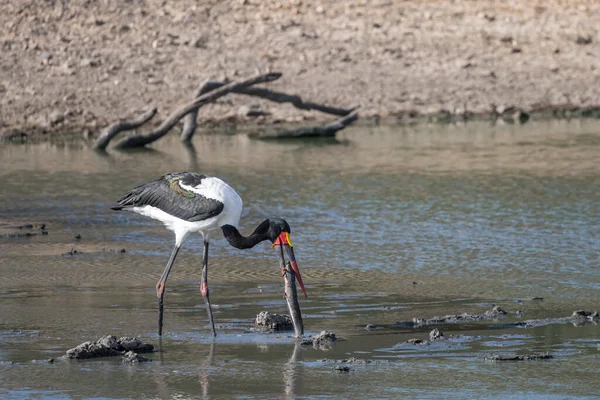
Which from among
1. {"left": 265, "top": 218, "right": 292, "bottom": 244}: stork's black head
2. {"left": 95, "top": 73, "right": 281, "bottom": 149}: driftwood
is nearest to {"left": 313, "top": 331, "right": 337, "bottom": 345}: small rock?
{"left": 265, "top": 218, "right": 292, "bottom": 244}: stork's black head

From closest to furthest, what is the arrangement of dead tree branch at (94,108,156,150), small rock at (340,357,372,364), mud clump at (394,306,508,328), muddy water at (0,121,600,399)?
muddy water at (0,121,600,399) < small rock at (340,357,372,364) < mud clump at (394,306,508,328) < dead tree branch at (94,108,156,150)

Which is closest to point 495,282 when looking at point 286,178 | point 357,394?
point 357,394

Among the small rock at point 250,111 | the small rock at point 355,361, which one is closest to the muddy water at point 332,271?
the small rock at point 355,361

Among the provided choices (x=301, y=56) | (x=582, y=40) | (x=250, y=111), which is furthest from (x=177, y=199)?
(x=582, y=40)

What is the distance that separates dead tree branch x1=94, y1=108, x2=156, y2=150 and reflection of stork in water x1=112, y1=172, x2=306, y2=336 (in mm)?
10431

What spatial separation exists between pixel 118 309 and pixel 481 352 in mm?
2590

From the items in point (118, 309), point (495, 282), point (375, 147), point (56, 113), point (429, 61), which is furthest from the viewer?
point (429, 61)

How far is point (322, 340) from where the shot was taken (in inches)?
287

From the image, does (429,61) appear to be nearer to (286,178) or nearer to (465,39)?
(465,39)

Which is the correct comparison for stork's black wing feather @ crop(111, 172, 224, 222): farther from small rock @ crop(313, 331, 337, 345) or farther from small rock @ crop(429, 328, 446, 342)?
small rock @ crop(429, 328, 446, 342)

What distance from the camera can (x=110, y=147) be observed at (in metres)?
19.2

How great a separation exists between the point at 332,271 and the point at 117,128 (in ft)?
31.8

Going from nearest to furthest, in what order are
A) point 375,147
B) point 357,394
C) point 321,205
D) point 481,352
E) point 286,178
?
point 357,394, point 481,352, point 321,205, point 286,178, point 375,147

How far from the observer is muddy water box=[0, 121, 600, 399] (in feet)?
21.7
